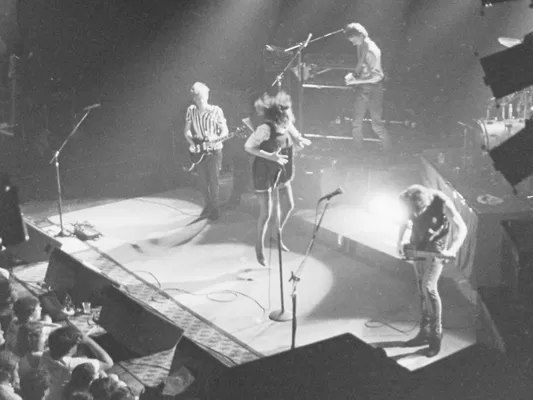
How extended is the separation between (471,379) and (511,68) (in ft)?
7.25

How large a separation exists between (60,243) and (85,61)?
220 inches

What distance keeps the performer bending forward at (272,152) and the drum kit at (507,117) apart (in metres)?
2.54

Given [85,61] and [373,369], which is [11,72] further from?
[373,369]

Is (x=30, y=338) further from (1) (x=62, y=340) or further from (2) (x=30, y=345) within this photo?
(1) (x=62, y=340)

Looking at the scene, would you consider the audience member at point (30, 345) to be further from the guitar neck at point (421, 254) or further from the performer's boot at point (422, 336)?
the performer's boot at point (422, 336)

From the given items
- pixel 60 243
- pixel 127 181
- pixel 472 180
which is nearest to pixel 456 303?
pixel 472 180

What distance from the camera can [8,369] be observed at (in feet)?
16.9

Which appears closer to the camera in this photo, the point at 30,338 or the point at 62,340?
the point at 62,340

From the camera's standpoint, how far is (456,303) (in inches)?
325

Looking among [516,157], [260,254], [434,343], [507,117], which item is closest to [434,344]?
[434,343]

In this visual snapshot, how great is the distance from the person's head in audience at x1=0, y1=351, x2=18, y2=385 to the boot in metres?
3.73

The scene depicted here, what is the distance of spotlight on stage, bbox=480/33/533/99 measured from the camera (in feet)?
13.9

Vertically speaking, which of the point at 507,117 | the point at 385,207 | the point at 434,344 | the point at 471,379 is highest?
the point at 471,379

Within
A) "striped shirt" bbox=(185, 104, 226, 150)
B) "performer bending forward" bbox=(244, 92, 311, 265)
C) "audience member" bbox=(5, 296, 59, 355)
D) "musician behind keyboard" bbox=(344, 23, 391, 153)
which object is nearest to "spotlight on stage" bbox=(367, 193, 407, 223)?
"musician behind keyboard" bbox=(344, 23, 391, 153)
